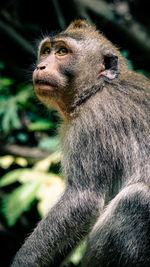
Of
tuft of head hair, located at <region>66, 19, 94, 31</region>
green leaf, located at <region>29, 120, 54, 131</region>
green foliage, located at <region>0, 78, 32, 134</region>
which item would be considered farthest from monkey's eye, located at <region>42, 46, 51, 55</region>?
green foliage, located at <region>0, 78, 32, 134</region>

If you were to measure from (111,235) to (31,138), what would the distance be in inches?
206

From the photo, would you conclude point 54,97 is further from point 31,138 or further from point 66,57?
point 31,138

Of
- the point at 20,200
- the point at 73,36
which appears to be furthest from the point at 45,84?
the point at 20,200

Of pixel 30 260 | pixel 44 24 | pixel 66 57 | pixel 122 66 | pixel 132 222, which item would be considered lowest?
pixel 132 222

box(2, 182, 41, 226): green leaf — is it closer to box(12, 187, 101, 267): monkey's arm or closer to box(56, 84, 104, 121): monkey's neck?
box(56, 84, 104, 121): monkey's neck

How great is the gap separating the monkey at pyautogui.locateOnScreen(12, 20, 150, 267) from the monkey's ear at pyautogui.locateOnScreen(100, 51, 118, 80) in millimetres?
11

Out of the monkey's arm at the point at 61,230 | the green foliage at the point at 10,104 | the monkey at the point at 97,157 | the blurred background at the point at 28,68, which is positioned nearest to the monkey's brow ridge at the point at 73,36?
the monkey at the point at 97,157

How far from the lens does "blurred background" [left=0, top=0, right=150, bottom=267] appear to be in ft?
25.0

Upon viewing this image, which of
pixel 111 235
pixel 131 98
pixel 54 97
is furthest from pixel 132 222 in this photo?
pixel 54 97

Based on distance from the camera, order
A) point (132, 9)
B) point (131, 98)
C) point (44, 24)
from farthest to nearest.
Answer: point (44, 24)
point (132, 9)
point (131, 98)

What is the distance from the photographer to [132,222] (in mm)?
4195

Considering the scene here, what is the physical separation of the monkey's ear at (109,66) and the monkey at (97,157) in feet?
0.04

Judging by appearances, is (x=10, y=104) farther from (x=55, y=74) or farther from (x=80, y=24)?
(x=55, y=74)

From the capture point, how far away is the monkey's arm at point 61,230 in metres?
4.52
